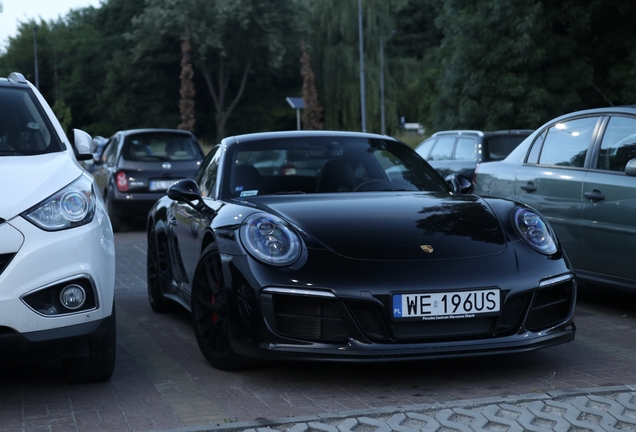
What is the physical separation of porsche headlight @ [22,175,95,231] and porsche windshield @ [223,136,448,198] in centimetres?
135

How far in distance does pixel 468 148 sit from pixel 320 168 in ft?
33.4

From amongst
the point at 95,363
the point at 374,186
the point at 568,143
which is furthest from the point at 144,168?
the point at 95,363

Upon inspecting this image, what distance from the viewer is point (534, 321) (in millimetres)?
A: 4746

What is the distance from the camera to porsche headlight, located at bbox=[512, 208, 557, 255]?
16.3ft

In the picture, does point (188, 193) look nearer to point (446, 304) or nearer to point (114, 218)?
point (446, 304)

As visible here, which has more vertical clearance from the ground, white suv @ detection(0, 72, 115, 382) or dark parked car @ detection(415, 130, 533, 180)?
white suv @ detection(0, 72, 115, 382)

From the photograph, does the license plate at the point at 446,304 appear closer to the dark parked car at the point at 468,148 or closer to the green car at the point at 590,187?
the green car at the point at 590,187

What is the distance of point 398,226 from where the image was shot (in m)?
4.90

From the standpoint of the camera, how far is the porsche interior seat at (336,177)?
582 cm

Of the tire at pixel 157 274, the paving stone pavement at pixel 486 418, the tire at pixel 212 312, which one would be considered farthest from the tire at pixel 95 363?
the tire at pixel 157 274

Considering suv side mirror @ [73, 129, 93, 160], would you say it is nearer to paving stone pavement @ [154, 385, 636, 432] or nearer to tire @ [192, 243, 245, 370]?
tire @ [192, 243, 245, 370]

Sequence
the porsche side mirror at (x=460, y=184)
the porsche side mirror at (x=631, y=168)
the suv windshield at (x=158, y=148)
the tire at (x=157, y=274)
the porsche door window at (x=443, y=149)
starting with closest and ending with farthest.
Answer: the porsche side mirror at (x=460, y=184)
the porsche side mirror at (x=631, y=168)
the tire at (x=157, y=274)
the suv windshield at (x=158, y=148)
the porsche door window at (x=443, y=149)

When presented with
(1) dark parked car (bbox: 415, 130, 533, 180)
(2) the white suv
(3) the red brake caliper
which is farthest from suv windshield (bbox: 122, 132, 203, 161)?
(2) the white suv

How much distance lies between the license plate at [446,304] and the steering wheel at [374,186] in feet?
4.66
